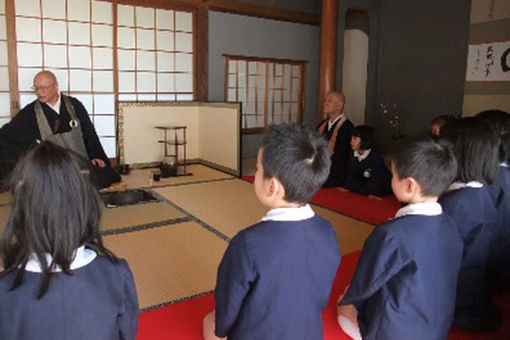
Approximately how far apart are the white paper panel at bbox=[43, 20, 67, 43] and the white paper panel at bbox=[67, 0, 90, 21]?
0.15 meters

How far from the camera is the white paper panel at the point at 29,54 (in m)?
4.85

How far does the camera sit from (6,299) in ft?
3.07

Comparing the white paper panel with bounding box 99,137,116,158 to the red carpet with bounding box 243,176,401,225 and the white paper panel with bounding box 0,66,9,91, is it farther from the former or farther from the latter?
the red carpet with bounding box 243,176,401,225

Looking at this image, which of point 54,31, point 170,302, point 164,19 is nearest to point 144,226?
point 170,302

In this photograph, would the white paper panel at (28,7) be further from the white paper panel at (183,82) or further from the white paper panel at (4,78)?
the white paper panel at (183,82)

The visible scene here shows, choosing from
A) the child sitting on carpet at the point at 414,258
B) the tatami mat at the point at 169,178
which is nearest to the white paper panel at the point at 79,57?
the tatami mat at the point at 169,178

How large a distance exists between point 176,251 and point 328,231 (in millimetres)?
1607

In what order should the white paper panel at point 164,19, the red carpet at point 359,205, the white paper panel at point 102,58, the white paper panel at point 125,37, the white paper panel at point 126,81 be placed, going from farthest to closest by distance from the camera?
the white paper panel at point 164,19, the white paper panel at point 126,81, the white paper panel at point 125,37, the white paper panel at point 102,58, the red carpet at point 359,205

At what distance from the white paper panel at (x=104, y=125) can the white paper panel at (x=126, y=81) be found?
398mm

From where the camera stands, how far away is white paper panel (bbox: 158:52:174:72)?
19.1 feet

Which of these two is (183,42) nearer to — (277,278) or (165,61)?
(165,61)

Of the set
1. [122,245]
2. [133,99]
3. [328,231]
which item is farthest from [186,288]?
[133,99]

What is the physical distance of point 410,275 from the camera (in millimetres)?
1359

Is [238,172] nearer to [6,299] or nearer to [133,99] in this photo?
[133,99]
